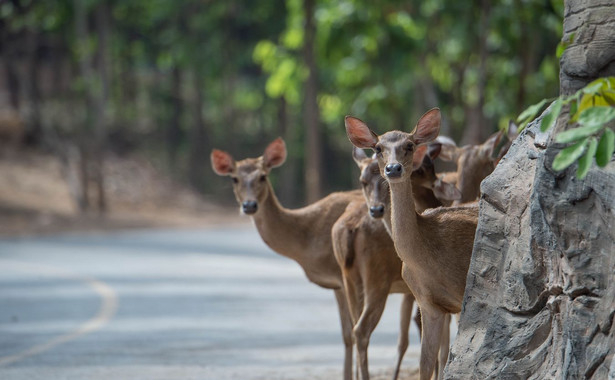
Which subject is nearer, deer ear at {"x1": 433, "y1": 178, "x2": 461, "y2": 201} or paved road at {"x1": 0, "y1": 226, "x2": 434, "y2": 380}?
deer ear at {"x1": 433, "y1": 178, "x2": 461, "y2": 201}

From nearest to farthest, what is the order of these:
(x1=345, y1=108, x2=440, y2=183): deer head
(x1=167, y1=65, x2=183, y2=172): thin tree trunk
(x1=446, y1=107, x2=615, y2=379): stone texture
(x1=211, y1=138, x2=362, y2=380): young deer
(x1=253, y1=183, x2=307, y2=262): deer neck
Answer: (x1=446, y1=107, x2=615, y2=379): stone texture, (x1=345, y1=108, x2=440, y2=183): deer head, (x1=211, y1=138, x2=362, y2=380): young deer, (x1=253, y1=183, x2=307, y2=262): deer neck, (x1=167, y1=65, x2=183, y2=172): thin tree trunk

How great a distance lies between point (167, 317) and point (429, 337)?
910 cm

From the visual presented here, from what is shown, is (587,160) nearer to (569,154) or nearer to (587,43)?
(569,154)

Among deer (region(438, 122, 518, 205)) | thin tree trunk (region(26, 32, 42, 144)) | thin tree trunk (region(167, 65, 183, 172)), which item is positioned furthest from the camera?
thin tree trunk (region(167, 65, 183, 172))

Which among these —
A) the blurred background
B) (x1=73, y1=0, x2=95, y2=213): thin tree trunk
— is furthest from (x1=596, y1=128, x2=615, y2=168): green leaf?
(x1=73, y1=0, x2=95, y2=213): thin tree trunk

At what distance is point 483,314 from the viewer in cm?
806

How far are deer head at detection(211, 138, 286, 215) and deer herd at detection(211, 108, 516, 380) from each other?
0.01 m

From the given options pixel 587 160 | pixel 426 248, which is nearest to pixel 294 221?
pixel 426 248

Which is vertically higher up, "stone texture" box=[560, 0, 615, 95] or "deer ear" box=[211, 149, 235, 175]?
"stone texture" box=[560, 0, 615, 95]

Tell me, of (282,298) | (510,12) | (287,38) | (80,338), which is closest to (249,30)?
(287,38)

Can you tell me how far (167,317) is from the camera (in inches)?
688

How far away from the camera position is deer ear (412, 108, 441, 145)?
30.5 ft

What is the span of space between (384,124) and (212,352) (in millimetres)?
31381

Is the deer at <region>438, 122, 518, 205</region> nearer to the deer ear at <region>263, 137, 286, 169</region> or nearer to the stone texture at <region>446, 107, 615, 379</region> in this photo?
the deer ear at <region>263, 137, 286, 169</region>
